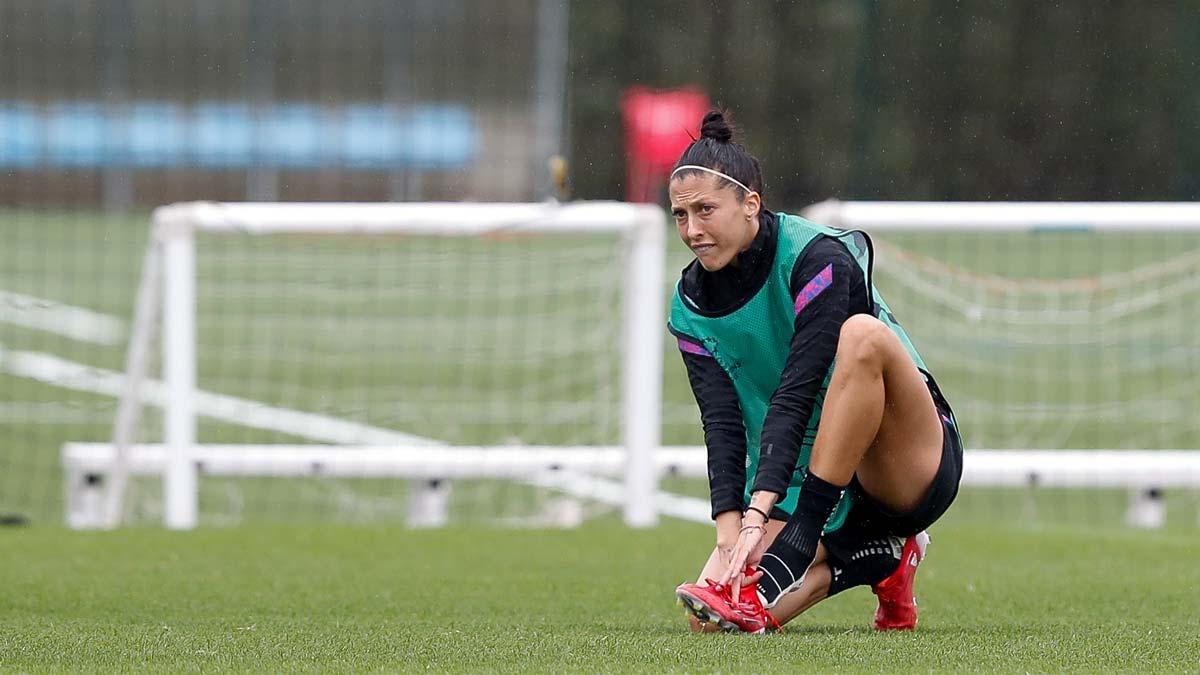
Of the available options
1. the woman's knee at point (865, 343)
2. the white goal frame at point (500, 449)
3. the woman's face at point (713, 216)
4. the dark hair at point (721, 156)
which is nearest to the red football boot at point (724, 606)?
the woman's knee at point (865, 343)

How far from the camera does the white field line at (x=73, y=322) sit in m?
16.2

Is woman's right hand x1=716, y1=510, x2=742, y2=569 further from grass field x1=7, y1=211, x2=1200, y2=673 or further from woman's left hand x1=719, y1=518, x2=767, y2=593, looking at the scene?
grass field x1=7, y1=211, x2=1200, y2=673

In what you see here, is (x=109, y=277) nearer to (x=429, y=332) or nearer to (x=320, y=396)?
(x=429, y=332)

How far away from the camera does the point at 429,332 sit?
14109 mm

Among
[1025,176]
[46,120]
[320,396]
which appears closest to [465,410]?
[320,396]

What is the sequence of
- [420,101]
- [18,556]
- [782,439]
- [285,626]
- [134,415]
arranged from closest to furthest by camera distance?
[782,439] → [285,626] → [18,556] → [134,415] → [420,101]

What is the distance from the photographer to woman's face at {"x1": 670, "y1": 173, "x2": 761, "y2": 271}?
4.04 m

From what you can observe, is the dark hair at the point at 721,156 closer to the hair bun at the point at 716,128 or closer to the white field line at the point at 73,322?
the hair bun at the point at 716,128

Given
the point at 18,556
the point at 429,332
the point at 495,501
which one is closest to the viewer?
the point at 18,556

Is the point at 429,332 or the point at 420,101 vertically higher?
the point at 420,101

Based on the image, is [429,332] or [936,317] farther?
[429,332]

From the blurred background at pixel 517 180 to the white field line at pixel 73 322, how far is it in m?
0.07

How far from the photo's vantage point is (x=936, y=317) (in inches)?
463

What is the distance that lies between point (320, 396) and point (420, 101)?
8198 millimetres
